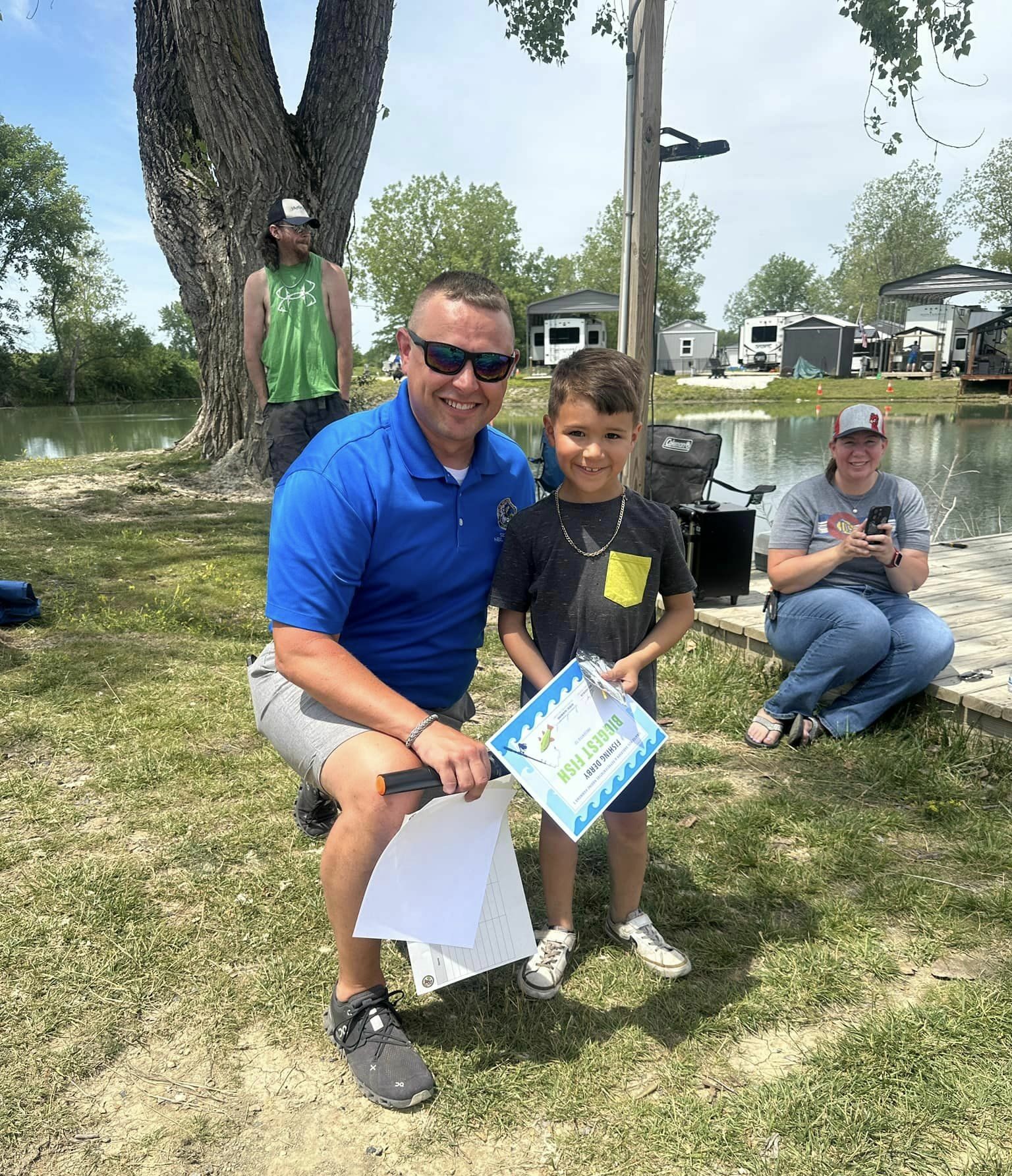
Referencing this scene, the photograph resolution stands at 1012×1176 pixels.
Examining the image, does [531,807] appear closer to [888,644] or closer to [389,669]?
[389,669]

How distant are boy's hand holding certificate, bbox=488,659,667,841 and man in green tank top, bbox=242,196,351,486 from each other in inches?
142

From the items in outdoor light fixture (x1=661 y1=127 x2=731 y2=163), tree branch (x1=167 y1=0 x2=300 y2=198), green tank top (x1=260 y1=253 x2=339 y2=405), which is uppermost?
tree branch (x1=167 y1=0 x2=300 y2=198)

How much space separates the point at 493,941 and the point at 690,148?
449 centimetres

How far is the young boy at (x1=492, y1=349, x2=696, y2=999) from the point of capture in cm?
203

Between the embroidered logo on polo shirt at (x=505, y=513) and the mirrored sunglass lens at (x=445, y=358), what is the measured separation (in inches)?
15.2

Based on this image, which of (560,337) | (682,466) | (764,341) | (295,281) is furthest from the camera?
(764,341)

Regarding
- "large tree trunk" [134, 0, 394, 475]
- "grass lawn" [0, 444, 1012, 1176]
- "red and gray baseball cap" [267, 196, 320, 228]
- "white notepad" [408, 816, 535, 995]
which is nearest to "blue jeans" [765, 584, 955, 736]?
"grass lawn" [0, 444, 1012, 1176]

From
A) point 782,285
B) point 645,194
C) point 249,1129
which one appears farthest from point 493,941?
point 782,285

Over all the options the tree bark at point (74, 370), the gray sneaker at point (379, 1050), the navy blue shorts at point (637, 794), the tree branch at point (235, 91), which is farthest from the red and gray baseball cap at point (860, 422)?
the tree bark at point (74, 370)

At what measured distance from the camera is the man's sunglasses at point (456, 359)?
1.94 meters

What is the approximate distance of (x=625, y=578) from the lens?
207cm

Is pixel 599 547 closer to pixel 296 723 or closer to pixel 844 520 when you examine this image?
pixel 296 723

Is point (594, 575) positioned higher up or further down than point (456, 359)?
further down

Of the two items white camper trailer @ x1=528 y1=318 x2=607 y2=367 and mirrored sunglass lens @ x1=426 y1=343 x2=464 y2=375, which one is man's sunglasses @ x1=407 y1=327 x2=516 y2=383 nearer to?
mirrored sunglass lens @ x1=426 y1=343 x2=464 y2=375
